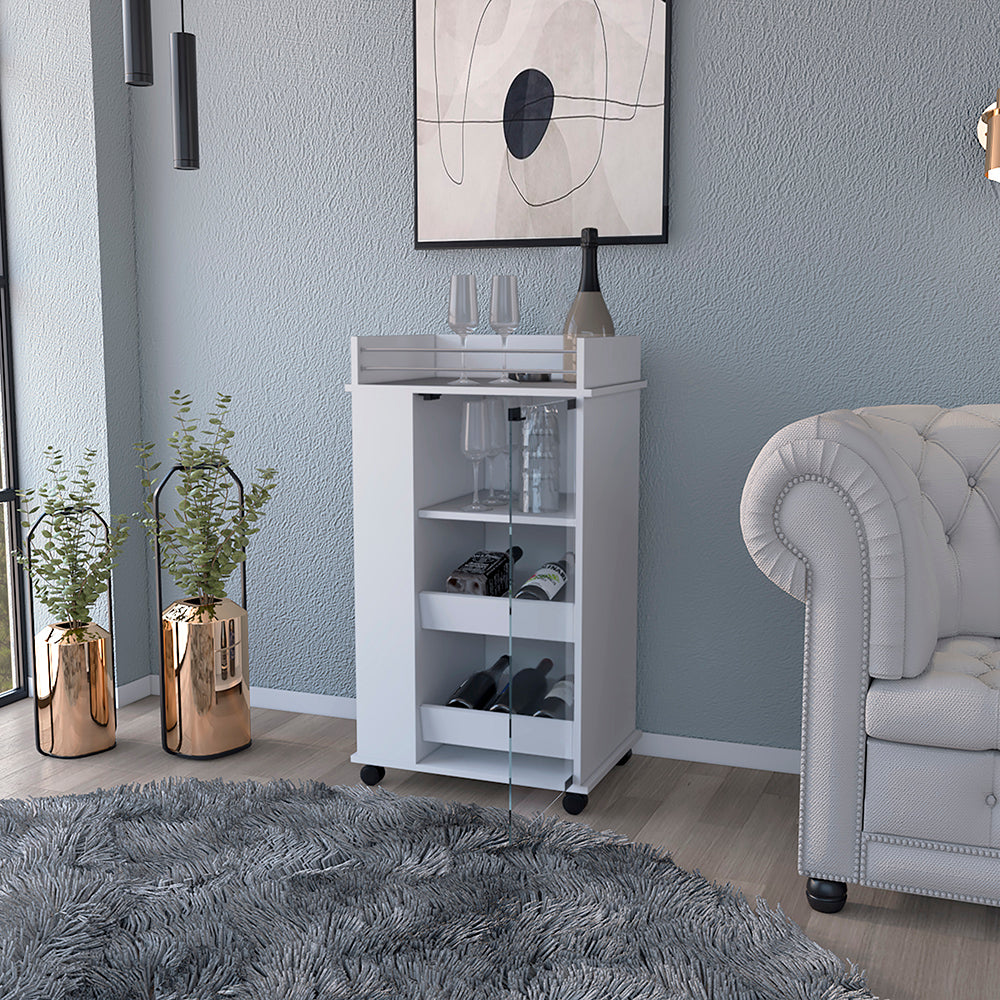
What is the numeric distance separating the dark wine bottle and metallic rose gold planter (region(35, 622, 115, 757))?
972 mm

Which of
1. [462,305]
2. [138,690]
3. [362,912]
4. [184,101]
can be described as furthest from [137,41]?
[138,690]

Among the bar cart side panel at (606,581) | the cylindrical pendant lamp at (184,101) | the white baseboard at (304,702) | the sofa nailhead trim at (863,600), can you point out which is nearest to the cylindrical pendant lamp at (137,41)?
the cylindrical pendant lamp at (184,101)

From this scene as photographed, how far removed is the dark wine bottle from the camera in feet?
8.59

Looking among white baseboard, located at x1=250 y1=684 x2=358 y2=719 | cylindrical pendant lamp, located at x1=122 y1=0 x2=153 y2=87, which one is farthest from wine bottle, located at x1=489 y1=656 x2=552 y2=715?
cylindrical pendant lamp, located at x1=122 y1=0 x2=153 y2=87

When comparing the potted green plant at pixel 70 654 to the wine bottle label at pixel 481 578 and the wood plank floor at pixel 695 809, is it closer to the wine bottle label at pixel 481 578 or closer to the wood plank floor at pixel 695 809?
the wood plank floor at pixel 695 809

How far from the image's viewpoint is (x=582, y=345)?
2400 mm

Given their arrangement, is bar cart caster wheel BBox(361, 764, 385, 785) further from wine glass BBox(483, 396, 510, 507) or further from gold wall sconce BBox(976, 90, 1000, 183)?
gold wall sconce BBox(976, 90, 1000, 183)

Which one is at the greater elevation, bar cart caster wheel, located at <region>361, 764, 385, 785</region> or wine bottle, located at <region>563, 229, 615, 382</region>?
wine bottle, located at <region>563, 229, 615, 382</region>

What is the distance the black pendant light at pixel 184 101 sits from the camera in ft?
5.68

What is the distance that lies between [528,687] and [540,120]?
1.45 metres

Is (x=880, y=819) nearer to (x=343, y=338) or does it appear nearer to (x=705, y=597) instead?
(x=705, y=597)

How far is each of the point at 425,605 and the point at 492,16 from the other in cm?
150

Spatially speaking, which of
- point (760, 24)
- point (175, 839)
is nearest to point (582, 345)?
point (760, 24)

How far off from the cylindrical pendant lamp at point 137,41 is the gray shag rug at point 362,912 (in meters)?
1.39
